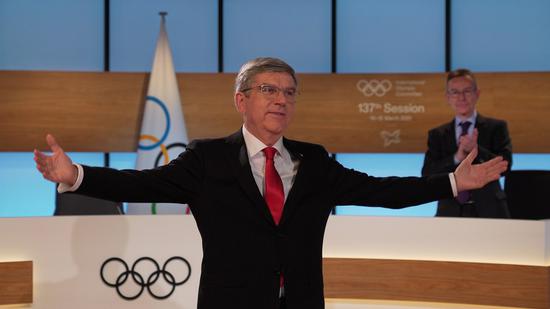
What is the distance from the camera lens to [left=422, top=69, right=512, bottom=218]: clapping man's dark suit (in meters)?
4.45

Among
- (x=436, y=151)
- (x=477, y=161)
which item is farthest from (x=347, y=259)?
(x=436, y=151)

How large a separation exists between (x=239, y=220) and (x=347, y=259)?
165cm

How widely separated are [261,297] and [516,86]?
5436 millimetres

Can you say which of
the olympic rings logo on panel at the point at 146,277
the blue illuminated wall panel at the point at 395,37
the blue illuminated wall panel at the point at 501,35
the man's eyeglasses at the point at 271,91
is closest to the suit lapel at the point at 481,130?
the olympic rings logo on panel at the point at 146,277

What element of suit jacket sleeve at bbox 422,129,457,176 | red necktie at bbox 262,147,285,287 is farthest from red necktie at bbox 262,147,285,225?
suit jacket sleeve at bbox 422,129,457,176

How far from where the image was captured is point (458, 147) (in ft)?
14.8

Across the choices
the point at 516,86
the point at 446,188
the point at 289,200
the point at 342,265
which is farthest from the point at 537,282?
the point at 516,86

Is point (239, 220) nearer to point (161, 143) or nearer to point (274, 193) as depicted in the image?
point (274, 193)

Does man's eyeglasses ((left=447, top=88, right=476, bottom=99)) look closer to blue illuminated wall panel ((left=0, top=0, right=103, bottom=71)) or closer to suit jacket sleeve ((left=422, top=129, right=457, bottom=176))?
suit jacket sleeve ((left=422, top=129, right=457, bottom=176))

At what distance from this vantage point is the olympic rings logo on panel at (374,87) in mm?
7268

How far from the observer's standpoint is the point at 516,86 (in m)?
7.16

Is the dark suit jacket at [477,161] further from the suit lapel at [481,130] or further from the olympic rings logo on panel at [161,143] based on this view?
the olympic rings logo on panel at [161,143]

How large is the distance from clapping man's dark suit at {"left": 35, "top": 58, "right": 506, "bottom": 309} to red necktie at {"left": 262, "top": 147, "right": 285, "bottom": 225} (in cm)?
3

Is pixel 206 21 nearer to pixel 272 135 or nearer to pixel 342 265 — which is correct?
pixel 342 265
